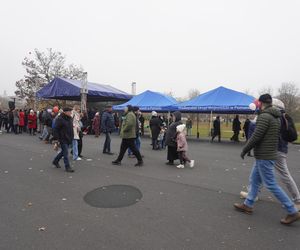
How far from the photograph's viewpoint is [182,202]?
493cm

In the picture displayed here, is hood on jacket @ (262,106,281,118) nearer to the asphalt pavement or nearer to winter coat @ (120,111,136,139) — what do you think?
the asphalt pavement

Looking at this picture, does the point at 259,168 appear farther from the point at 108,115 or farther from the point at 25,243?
the point at 108,115

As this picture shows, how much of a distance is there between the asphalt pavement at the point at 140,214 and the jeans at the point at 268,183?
300 mm

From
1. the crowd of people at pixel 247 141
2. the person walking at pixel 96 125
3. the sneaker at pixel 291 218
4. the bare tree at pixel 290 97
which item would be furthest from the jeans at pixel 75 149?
the bare tree at pixel 290 97

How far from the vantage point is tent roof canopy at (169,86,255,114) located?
15905 mm

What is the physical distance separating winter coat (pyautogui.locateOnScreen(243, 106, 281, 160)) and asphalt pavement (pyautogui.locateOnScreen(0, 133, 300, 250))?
107cm

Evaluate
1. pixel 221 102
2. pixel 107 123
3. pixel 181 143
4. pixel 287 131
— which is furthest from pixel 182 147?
pixel 221 102

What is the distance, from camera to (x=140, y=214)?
172 inches

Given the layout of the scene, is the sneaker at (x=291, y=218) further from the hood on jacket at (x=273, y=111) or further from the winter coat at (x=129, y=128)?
the winter coat at (x=129, y=128)

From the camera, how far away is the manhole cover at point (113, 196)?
484cm

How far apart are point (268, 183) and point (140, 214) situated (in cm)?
206

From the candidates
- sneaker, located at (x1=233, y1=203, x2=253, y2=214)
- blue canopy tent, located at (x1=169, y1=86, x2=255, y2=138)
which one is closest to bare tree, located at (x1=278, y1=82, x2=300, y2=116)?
blue canopy tent, located at (x1=169, y1=86, x2=255, y2=138)

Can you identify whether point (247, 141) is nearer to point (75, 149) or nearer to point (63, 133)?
point (63, 133)

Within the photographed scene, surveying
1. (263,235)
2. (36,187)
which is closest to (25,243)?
(36,187)
